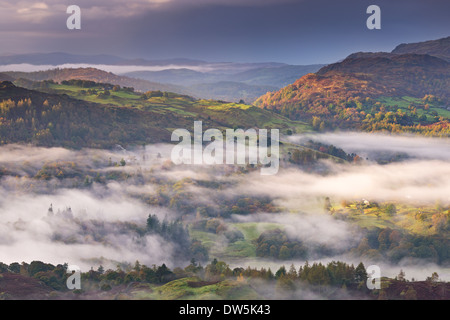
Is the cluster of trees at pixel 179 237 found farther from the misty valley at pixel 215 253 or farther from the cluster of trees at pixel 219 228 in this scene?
the cluster of trees at pixel 219 228

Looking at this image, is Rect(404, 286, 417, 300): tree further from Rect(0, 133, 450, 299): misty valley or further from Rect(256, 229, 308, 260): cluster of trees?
Rect(256, 229, 308, 260): cluster of trees

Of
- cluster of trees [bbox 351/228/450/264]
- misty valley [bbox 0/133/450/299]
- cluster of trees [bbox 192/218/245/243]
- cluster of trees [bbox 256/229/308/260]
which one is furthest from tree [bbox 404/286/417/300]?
cluster of trees [bbox 192/218/245/243]

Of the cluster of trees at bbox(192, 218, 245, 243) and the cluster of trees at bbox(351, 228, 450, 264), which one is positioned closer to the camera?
the cluster of trees at bbox(351, 228, 450, 264)

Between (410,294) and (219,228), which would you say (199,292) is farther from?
(219,228)

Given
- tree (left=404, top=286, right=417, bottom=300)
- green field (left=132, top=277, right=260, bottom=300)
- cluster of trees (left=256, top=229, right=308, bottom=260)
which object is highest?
green field (left=132, top=277, right=260, bottom=300)

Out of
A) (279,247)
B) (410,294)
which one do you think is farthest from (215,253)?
(410,294)

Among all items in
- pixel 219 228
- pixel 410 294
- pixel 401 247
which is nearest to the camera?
pixel 410 294

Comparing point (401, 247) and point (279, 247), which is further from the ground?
point (401, 247)

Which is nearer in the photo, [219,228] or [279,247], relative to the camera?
[279,247]

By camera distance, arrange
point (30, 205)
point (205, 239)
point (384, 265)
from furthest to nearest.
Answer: point (30, 205) → point (205, 239) → point (384, 265)
